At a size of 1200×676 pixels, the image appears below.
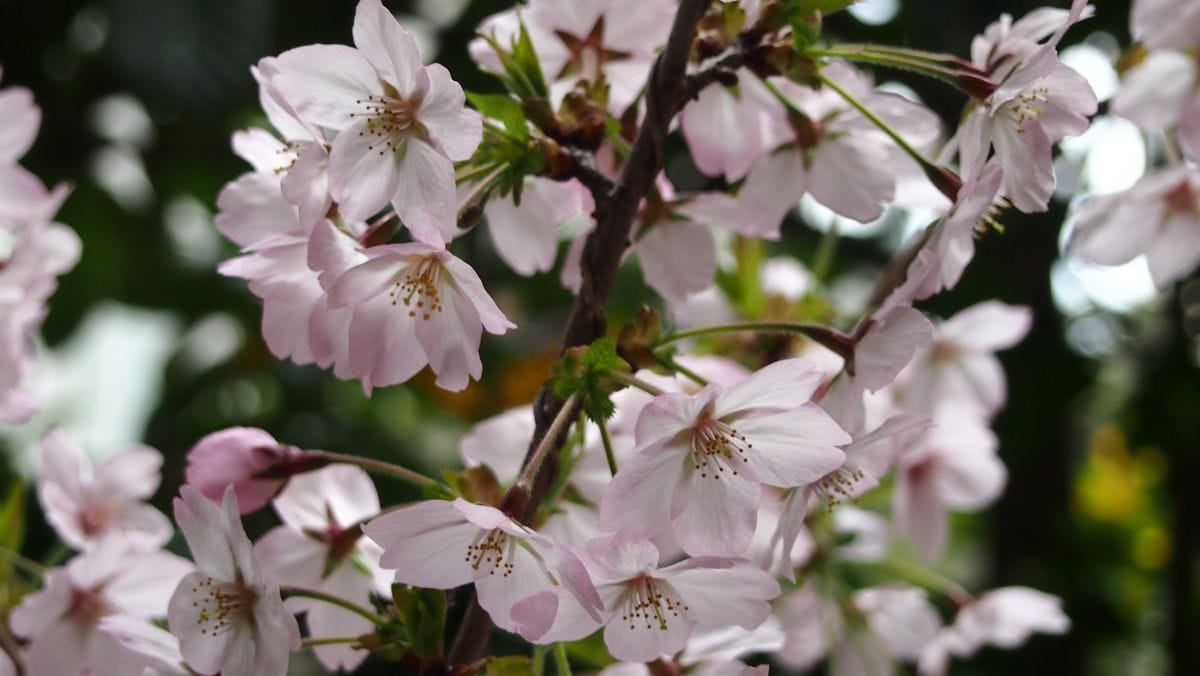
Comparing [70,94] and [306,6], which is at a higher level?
[306,6]

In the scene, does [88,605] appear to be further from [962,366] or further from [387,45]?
Result: [962,366]

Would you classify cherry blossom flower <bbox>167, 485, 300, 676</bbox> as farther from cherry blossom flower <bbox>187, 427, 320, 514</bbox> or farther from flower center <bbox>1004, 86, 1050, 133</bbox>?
flower center <bbox>1004, 86, 1050, 133</bbox>

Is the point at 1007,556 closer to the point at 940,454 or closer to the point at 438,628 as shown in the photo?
the point at 940,454

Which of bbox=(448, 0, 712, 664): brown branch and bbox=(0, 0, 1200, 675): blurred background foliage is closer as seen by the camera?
bbox=(448, 0, 712, 664): brown branch

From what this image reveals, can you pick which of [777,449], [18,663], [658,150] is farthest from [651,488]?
[18,663]

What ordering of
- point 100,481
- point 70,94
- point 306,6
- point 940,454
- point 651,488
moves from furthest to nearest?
point 70,94
point 306,6
point 940,454
point 100,481
point 651,488

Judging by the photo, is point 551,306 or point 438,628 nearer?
point 438,628

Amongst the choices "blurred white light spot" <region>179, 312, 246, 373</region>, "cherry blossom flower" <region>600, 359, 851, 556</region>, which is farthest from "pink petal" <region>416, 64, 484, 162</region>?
"blurred white light spot" <region>179, 312, 246, 373</region>
